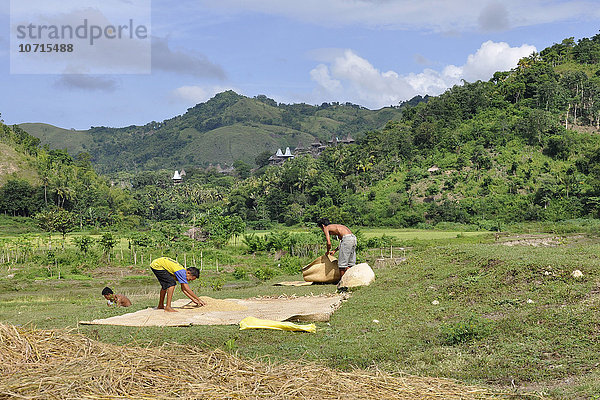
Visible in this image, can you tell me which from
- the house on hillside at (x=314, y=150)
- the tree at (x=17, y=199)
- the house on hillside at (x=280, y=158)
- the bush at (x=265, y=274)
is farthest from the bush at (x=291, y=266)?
the house on hillside at (x=280, y=158)

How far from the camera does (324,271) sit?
1235 cm

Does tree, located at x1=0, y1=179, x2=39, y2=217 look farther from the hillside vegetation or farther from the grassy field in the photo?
the grassy field

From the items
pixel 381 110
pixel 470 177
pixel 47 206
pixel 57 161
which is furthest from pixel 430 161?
pixel 381 110

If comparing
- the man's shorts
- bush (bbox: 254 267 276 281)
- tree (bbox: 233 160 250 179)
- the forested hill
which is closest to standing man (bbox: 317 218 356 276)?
the man's shorts

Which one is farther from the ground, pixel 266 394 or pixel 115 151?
pixel 115 151

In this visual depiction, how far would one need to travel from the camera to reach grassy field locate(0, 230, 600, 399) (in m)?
5.29

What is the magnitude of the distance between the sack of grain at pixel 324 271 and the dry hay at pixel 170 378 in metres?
7.73

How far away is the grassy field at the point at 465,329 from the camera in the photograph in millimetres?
5293

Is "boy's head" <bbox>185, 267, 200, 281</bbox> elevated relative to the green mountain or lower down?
lower down

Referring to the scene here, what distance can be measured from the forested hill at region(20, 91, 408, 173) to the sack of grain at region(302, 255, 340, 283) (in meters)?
136

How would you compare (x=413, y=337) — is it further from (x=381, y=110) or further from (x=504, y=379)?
(x=381, y=110)

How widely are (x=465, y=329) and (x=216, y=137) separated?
162 m

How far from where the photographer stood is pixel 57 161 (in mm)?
64188

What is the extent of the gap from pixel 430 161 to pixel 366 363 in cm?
4880
